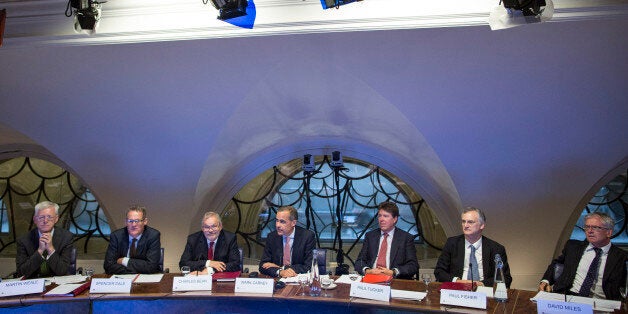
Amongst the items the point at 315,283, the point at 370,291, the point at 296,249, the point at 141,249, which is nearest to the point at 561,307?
the point at 370,291

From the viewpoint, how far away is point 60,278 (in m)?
3.69

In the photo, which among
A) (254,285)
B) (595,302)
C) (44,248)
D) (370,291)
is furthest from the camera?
(44,248)

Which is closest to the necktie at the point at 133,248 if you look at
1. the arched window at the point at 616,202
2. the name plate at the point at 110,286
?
the name plate at the point at 110,286

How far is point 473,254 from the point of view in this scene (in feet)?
13.3

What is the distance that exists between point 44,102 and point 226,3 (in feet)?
9.23

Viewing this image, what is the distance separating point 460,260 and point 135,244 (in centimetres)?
261

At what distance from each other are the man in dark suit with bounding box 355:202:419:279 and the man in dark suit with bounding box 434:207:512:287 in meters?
0.25

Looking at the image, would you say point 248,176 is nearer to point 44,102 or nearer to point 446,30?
point 44,102

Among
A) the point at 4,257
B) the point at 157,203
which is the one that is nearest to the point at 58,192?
the point at 4,257

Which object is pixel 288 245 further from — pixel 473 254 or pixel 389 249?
pixel 473 254

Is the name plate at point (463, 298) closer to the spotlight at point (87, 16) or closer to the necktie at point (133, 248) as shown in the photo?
the necktie at point (133, 248)

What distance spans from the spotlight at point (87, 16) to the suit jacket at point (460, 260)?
10.9 feet

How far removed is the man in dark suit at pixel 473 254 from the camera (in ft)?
13.0

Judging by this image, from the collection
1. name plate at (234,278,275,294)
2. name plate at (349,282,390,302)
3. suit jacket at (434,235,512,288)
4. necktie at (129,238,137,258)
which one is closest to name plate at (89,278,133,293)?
name plate at (234,278,275,294)
